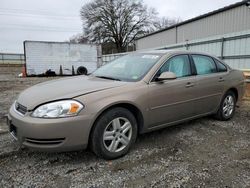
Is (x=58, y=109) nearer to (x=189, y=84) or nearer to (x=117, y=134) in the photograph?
(x=117, y=134)

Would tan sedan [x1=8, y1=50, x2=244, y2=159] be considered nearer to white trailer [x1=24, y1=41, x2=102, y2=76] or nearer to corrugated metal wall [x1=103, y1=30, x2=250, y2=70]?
corrugated metal wall [x1=103, y1=30, x2=250, y2=70]

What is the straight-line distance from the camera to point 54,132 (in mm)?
2520

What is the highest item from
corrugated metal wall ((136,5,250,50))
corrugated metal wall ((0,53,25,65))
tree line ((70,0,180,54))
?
tree line ((70,0,180,54))

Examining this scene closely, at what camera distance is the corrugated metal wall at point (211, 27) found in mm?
13719

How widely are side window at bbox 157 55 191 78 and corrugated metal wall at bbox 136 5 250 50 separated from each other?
1170 cm

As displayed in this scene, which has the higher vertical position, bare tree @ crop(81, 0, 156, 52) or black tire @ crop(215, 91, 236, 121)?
bare tree @ crop(81, 0, 156, 52)

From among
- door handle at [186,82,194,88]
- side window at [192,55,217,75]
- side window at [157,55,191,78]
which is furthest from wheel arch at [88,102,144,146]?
side window at [192,55,217,75]

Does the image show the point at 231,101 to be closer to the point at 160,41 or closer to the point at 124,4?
the point at 160,41

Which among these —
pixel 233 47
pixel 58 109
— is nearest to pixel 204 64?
pixel 58 109

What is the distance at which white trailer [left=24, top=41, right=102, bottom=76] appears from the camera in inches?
718

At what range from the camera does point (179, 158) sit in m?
3.04

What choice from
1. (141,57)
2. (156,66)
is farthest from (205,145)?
(141,57)

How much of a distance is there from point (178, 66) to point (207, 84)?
28.4 inches

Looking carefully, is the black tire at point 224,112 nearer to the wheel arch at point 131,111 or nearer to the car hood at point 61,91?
the wheel arch at point 131,111
